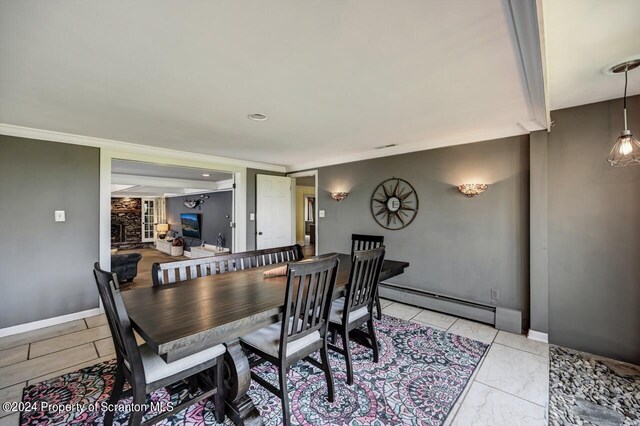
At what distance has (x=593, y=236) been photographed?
2.54 metres

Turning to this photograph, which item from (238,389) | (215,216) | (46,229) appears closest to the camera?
(238,389)

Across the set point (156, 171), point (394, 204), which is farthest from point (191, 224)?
point (394, 204)

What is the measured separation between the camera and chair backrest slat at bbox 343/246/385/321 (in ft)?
6.56

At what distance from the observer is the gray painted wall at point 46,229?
292 cm

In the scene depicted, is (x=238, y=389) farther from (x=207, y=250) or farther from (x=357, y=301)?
(x=207, y=250)

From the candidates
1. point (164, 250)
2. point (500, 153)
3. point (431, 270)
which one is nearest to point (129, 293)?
point (431, 270)

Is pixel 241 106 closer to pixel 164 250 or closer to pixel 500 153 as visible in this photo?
pixel 500 153

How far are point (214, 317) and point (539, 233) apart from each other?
311 cm

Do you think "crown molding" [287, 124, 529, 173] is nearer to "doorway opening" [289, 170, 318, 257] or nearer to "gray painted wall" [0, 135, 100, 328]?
"gray painted wall" [0, 135, 100, 328]

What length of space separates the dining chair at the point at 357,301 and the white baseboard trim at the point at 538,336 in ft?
5.68

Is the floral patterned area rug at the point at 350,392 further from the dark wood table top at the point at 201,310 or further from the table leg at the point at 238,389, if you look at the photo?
the dark wood table top at the point at 201,310

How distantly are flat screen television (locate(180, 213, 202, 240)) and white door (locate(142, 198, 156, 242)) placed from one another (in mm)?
3062

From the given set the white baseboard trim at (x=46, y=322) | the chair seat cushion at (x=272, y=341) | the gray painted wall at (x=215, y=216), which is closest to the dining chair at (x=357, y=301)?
the chair seat cushion at (x=272, y=341)

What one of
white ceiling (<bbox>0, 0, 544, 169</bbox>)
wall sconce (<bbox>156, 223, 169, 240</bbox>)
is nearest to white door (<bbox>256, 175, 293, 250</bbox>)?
white ceiling (<bbox>0, 0, 544, 169</bbox>)
